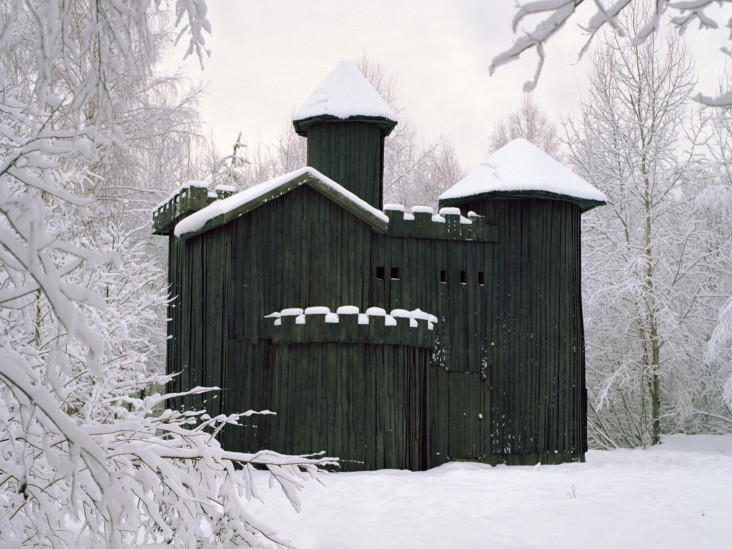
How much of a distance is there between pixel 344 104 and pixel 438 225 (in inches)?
103

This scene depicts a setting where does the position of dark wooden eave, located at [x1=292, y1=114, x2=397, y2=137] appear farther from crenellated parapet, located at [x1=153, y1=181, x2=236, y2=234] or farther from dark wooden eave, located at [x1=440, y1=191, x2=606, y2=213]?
crenellated parapet, located at [x1=153, y1=181, x2=236, y2=234]

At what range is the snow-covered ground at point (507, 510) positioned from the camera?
6.54 m

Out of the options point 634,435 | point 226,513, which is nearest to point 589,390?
point 634,435

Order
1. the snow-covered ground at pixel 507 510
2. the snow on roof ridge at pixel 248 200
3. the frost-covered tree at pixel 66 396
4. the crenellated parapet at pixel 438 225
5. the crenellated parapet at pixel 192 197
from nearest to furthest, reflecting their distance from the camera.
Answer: the frost-covered tree at pixel 66 396, the snow-covered ground at pixel 507 510, the snow on roof ridge at pixel 248 200, the crenellated parapet at pixel 192 197, the crenellated parapet at pixel 438 225

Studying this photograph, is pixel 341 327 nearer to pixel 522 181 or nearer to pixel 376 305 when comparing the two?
pixel 376 305

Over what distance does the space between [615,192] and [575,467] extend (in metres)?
9.29

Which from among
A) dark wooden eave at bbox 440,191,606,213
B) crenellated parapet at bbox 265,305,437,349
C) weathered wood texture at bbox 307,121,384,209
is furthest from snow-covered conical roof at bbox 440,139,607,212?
crenellated parapet at bbox 265,305,437,349

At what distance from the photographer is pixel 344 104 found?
1308 centimetres

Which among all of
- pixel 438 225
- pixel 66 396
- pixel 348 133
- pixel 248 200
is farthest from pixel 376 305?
pixel 66 396

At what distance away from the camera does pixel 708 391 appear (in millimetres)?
19547

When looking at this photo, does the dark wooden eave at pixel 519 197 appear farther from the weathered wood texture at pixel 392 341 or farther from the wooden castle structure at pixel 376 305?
the weathered wood texture at pixel 392 341

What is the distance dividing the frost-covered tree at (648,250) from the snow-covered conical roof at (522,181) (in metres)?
5.04

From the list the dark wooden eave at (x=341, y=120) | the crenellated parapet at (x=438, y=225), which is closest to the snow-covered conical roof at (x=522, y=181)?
the crenellated parapet at (x=438, y=225)

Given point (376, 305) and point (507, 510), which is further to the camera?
point (376, 305)
